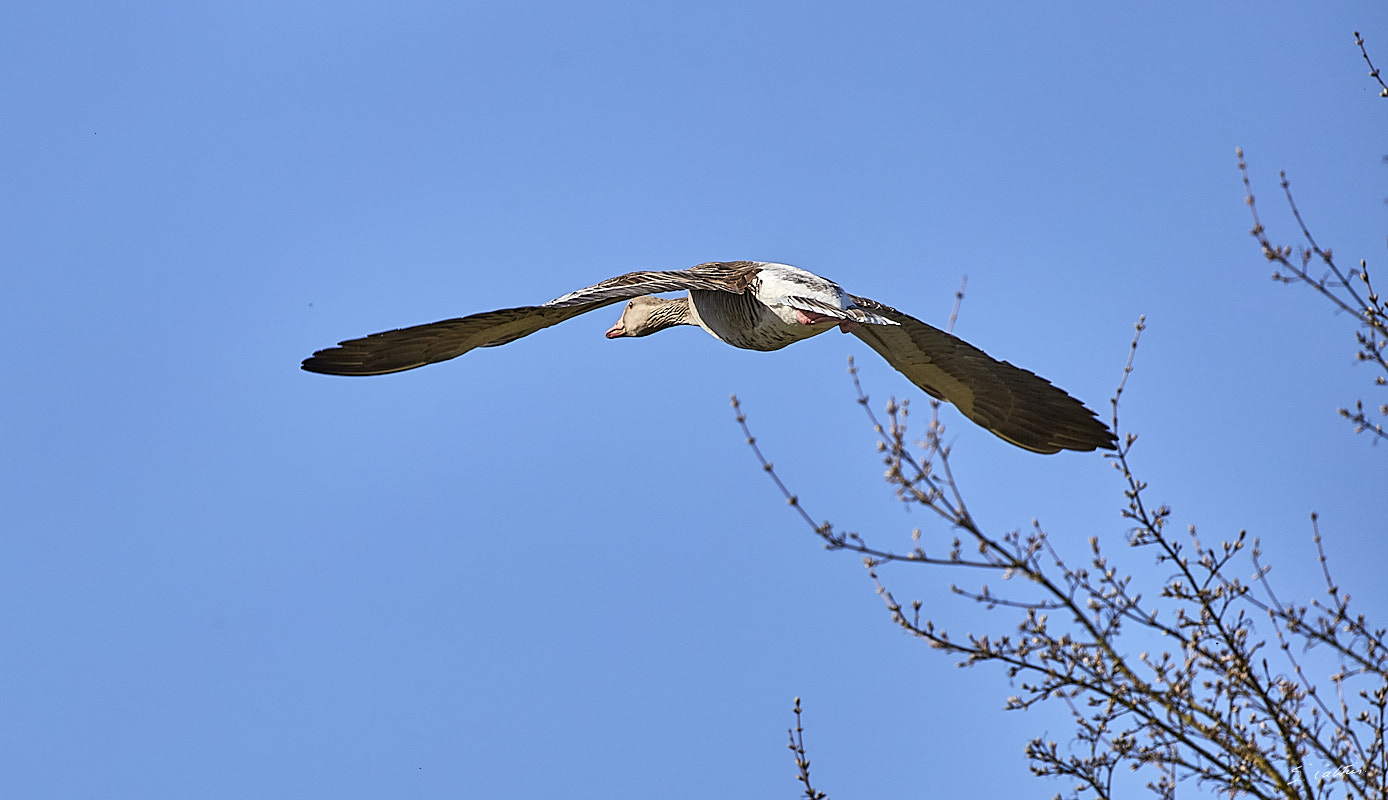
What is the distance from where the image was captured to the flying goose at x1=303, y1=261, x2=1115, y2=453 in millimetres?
7133

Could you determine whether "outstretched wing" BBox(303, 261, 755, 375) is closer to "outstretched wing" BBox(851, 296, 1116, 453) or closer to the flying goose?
the flying goose

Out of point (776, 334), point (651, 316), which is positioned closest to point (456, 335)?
point (776, 334)

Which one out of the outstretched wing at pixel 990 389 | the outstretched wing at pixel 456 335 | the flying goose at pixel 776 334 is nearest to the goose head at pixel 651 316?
the flying goose at pixel 776 334

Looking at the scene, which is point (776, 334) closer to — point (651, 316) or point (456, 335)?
point (651, 316)

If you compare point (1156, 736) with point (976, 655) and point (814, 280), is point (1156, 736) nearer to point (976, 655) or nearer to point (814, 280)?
point (976, 655)

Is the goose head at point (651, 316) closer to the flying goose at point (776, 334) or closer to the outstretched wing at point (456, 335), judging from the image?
the flying goose at point (776, 334)

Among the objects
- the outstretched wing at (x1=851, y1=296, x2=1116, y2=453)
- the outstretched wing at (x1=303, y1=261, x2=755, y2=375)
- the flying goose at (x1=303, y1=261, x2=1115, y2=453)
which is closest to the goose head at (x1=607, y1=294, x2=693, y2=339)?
the flying goose at (x1=303, y1=261, x2=1115, y2=453)

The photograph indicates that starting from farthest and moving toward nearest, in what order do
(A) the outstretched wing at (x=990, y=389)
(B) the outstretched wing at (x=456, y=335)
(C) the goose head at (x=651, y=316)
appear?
(C) the goose head at (x=651, y=316) → (A) the outstretched wing at (x=990, y=389) → (B) the outstretched wing at (x=456, y=335)

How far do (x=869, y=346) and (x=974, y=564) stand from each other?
16.6ft

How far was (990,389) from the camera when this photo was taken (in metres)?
9.42

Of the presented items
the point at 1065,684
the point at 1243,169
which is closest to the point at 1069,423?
the point at 1243,169

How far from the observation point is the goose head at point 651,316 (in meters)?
10.2

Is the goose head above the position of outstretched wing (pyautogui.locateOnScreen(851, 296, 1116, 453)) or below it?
above

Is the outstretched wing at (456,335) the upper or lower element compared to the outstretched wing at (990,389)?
lower
